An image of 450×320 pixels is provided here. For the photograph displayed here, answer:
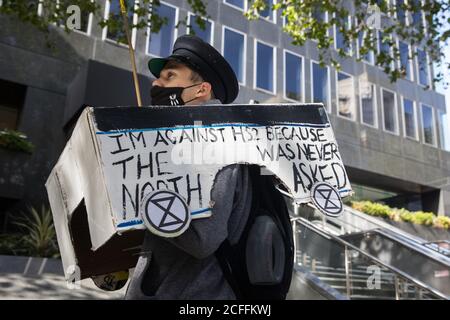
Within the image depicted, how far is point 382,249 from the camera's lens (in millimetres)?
9328

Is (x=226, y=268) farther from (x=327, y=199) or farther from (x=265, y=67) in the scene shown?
(x=265, y=67)

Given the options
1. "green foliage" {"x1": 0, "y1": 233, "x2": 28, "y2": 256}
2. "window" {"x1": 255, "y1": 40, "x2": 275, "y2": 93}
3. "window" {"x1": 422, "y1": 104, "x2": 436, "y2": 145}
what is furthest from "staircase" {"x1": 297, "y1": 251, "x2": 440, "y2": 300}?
"window" {"x1": 422, "y1": 104, "x2": 436, "y2": 145}

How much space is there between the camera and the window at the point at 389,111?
21.7 meters

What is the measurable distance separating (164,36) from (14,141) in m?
6.57

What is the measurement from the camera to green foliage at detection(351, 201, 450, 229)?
1712cm

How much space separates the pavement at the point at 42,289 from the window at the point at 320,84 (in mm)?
14588

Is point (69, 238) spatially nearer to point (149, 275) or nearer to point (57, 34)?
point (149, 275)

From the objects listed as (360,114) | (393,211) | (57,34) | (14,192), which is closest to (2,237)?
(14,192)

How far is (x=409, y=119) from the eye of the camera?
22594mm

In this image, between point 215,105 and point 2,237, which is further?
point 2,237

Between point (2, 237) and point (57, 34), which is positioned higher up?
point (57, 34)
